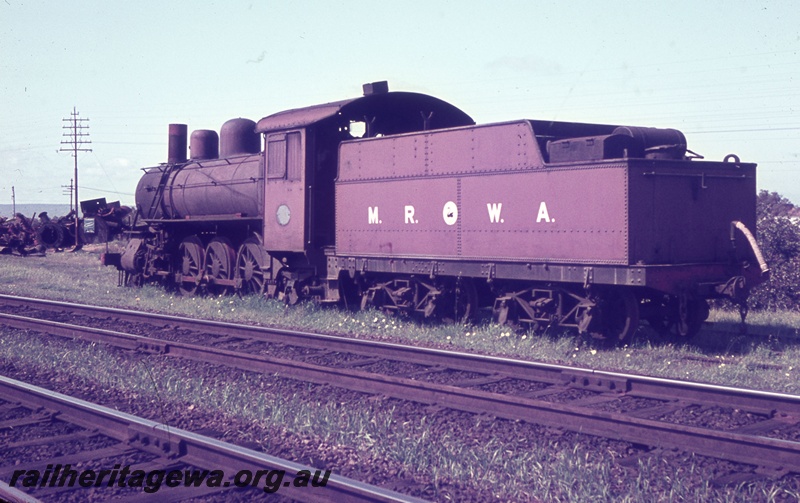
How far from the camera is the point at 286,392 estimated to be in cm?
780

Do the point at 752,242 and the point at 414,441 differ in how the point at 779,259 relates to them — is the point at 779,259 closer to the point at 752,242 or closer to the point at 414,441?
the point at 752,242

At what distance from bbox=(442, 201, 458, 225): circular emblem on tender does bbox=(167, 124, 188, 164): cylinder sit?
399 inches

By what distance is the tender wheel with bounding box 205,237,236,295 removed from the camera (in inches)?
645

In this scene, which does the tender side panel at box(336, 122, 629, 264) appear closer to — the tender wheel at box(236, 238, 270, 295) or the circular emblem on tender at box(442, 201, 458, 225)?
the circular emblem on tender at box(442, 201, 458, 225)

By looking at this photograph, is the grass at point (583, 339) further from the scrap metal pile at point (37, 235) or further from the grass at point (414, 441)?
the scrap metal pile at point (37, 235)

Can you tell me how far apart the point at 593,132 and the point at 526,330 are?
296cm

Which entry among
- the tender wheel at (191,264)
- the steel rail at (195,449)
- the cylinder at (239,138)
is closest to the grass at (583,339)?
the tender wheel at (191,264)

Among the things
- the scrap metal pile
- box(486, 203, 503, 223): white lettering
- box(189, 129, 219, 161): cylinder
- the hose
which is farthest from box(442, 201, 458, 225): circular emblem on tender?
the scrap metal pile

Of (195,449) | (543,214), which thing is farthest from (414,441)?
(543,214)

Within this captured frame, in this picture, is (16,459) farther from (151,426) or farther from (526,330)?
(526,330)

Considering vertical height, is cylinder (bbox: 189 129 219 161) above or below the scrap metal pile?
above

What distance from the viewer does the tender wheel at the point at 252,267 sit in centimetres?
1524

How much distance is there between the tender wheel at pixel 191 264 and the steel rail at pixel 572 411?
25.6ft

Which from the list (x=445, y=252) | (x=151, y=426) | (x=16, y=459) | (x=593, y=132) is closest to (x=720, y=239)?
(x=593, y=132)
